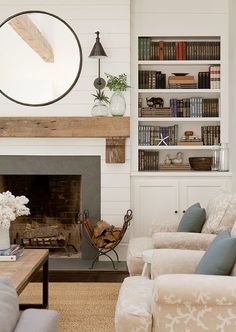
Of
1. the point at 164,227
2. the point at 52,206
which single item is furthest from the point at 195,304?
the point at 52,206

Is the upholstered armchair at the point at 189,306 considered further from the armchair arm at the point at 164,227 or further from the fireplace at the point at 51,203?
the fireplace at the point at 51,203

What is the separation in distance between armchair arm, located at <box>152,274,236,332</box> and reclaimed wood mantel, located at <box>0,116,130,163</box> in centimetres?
314

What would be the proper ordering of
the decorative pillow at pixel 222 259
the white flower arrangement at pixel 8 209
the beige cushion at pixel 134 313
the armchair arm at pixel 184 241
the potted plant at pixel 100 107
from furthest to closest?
the potted plant at pixel 100 107, the armchair arm at pixel 184 241, the white flower arrangement at pixel 8 209, the decorative pillow at pixel 222 259, the beige cushion at pixel 134 313

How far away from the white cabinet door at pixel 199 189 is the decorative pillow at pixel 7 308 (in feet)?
13.1

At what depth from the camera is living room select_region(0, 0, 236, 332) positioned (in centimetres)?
562

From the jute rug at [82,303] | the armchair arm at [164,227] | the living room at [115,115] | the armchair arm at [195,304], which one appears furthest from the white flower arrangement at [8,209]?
the living room at [115,115]

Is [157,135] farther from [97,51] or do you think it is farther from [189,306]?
[189,306]

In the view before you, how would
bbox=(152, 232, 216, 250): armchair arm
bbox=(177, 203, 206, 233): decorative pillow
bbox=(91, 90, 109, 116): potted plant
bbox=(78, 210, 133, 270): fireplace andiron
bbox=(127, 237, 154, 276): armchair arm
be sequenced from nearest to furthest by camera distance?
bbox=(152, 232, 216, 250): armchair arm < bbox=(127, 237, 154, 276): armchair arm < bbox=(177, 203, 206, 233): decorative pillow < bbox=(78, 210, 133, 270): fireplace andiron < bbox=(91, 90, 109, 116): potted plant

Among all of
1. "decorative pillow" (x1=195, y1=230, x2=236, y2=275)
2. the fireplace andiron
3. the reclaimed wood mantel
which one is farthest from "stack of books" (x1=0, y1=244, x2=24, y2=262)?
the reclaimed wood mantel

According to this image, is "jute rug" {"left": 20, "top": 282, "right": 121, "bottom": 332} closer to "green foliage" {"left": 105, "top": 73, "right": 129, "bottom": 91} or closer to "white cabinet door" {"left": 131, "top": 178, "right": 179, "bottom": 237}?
"white cabinet door" {"left": 131, "top": 178, "right": 179, "bottom": 237}

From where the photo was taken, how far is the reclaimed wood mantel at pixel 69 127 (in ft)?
18.1

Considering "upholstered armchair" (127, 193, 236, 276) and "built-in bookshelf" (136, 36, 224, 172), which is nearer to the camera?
"upholstered armchair" (127, 193, 236, 276)

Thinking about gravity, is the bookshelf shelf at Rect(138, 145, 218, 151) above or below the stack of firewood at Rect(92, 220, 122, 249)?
above

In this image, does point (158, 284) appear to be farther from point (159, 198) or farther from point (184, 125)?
point (184, 125)
